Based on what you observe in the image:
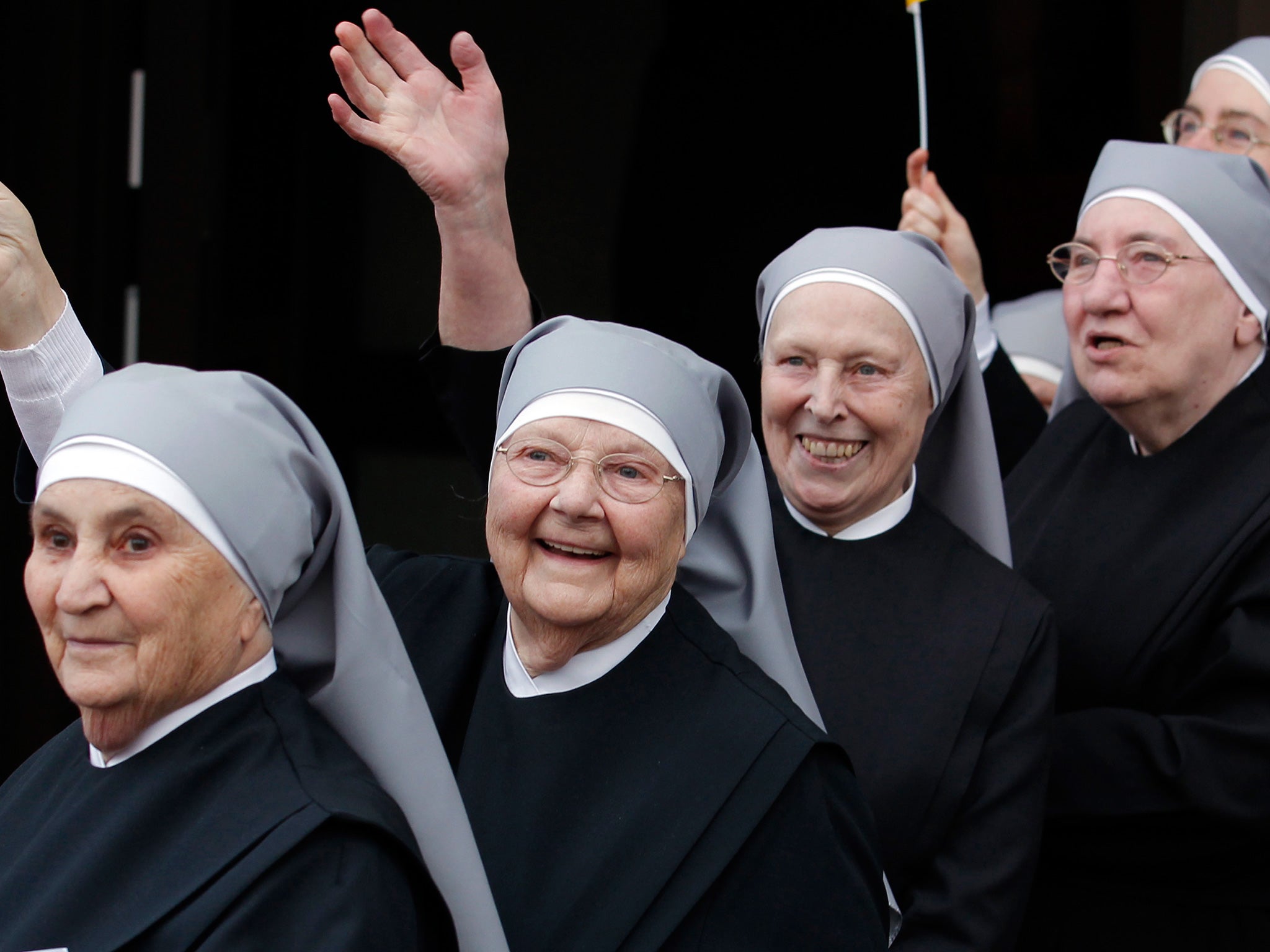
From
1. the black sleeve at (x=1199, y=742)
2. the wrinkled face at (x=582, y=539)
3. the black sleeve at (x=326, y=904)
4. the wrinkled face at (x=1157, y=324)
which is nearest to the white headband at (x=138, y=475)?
the black sleeve at (x=326, y=904)

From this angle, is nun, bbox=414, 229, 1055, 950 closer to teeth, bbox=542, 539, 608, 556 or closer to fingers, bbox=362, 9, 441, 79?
fingers, bbox=362, 9, 441, 79

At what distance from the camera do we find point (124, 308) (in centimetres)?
491

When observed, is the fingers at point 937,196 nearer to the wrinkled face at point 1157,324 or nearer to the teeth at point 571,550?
the wrinkled face at point 1157,324

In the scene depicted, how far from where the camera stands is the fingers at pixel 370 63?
3.02 metres

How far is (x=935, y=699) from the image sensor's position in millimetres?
3016

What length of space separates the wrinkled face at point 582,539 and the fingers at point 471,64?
2.74 feet

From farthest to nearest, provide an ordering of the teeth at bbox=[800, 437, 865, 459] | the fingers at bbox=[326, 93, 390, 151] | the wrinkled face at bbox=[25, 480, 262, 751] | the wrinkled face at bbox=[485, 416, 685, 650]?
the teeth at bbox=[800, 437, 865, 459] < the fingers at bbox=[326, 93, 390, 151] < the wrinkled face at bbox=[485, 416, 685, 650] < the wrinkled face at bbox=[25, 480, 262, 751]

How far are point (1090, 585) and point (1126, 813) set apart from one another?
1.74 feet

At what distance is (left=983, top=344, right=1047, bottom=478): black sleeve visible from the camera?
14.3 feet

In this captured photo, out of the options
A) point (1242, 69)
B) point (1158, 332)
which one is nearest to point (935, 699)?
point (1158, 332)

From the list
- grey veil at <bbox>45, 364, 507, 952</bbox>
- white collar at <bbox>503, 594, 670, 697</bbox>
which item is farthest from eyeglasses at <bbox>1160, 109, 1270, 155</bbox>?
grey veil at <bbox>45, 364, 507, 952</bbox>

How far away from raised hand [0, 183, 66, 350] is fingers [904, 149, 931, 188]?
2.15 metres

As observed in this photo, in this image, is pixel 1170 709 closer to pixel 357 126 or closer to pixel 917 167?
pixel 917 167

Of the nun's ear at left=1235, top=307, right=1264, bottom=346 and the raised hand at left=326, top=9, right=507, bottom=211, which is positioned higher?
the raised hand at left=326, top=9, right=507, bottom=211
